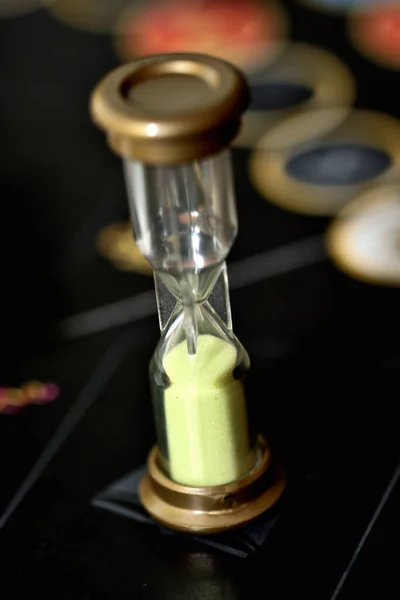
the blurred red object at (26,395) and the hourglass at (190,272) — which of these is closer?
the hourglass at (190,272)

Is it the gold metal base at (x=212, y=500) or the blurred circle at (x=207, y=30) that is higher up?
the blurred circle at (x=207, y=30)

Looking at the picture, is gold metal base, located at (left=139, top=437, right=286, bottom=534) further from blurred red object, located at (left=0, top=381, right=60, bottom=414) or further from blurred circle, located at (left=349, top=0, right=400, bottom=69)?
blurred circle, located at (left=349, top=0, right=400, bottom=69)

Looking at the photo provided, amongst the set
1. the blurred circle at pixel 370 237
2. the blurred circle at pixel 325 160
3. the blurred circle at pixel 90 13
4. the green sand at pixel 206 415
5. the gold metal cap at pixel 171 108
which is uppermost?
the gold metal cap at pixel 171 108

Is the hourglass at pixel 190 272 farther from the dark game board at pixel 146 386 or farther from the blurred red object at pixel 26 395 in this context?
the blurred red object at pixel 26 395

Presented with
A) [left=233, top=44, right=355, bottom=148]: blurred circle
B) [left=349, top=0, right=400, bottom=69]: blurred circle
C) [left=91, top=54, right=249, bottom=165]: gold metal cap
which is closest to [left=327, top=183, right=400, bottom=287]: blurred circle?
[left=233, top=44, right=355, bottom=148]: blurred circle

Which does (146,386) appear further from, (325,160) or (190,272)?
(325,160)

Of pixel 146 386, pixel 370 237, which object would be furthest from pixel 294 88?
pixel 146 386

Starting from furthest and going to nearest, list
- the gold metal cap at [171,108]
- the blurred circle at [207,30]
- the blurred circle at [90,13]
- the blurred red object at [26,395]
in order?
the blurred circle at [90,13], the blurred circle at [207,30], the blurred red object at [26,395], the gold metal cap at [171,108]

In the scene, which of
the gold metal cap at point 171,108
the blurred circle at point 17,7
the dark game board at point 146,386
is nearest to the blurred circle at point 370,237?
the dark game board at point 146,386
